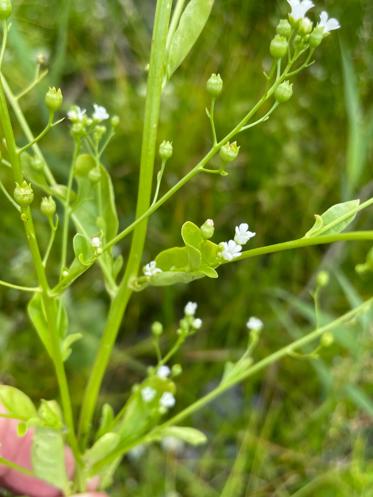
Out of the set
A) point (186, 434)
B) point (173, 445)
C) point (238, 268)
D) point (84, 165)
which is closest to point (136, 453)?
point (173, 445)

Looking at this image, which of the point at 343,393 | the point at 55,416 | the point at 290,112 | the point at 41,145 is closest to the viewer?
the point at 55,416

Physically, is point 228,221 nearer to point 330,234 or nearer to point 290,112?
point 290,112

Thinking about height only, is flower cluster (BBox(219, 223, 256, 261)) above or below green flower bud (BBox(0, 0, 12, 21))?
below

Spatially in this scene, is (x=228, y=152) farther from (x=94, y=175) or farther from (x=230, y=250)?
(x=94, y=175)

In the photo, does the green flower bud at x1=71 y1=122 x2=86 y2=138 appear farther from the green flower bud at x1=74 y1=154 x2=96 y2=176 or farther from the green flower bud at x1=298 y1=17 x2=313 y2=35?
the green flower bud at x1=298 y1=17 x2=313 y2=35

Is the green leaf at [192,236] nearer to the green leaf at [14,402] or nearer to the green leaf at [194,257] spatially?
the green leaf at [194,257]

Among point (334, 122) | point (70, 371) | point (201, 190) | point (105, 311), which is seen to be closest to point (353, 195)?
point (334, 122)

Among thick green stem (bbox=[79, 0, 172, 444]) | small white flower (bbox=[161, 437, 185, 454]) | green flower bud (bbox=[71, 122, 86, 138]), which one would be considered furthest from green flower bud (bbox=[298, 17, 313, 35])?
small white flower (bbox=[161, 437, 185, 454])
